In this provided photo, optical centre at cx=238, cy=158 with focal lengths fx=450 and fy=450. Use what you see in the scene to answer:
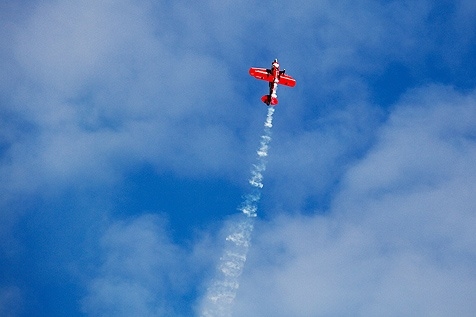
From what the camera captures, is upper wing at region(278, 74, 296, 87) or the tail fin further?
upper wing at region(278, 74, 296, 87)

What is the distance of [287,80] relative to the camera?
101 metres

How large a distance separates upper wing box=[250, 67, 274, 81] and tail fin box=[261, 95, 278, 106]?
4.00 metres

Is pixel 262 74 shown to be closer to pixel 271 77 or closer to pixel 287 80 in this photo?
pixel 271 77

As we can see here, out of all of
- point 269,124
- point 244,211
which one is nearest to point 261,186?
point 244,211

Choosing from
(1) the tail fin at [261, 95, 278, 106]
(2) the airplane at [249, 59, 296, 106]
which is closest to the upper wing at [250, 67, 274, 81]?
(2) the airplane at [249, 59, 296, 106]

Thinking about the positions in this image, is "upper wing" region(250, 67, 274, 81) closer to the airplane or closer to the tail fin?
the airplane

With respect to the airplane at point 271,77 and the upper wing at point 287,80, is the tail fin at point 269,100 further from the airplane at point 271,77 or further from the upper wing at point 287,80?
the upper wing at point 287,80

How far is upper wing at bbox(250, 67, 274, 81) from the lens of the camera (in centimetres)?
9806

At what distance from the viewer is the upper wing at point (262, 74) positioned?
98.1 metres

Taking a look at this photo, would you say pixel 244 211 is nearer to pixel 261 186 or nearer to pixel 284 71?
pixel 261 186

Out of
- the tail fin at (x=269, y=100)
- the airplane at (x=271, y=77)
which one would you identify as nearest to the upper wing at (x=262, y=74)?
the airplane at (x=271, y=77)

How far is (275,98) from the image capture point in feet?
324

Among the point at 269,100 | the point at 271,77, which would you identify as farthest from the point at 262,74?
the point at 269,100

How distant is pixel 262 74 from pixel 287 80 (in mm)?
6386
